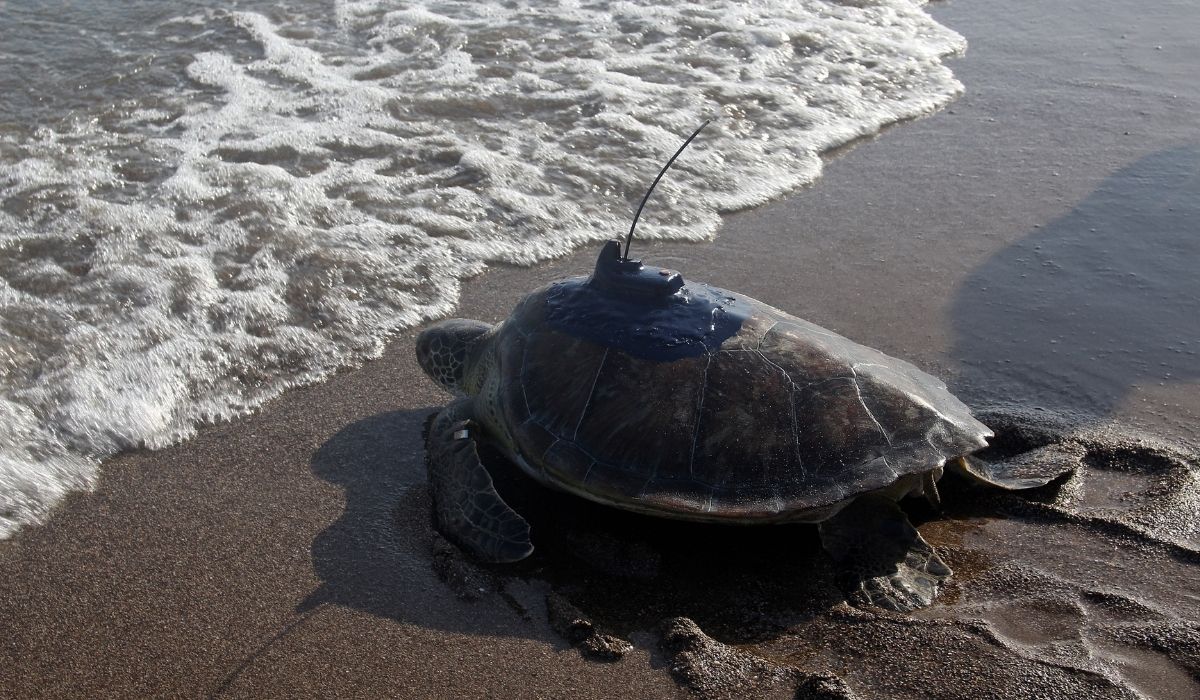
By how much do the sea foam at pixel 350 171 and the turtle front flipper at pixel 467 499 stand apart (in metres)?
0.89

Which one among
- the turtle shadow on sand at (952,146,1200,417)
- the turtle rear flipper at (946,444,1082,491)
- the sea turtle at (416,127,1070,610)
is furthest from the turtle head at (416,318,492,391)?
the turtle shadow on sand at (952,146,1200,417)

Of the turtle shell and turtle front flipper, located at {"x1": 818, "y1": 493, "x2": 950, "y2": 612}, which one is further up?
the turtle shell

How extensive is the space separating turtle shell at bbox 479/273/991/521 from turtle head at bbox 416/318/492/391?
48cm

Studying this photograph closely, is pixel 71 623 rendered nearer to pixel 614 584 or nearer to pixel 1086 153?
pixel 614 584

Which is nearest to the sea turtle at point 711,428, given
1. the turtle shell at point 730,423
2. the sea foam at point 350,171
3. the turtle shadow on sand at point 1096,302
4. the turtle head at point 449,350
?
the turtle shell at point 730,423

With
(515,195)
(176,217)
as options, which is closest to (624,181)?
(515,195)

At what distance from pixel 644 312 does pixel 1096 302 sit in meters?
2.28

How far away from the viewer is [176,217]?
4.96 m

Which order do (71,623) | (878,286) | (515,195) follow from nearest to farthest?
(71,623)
(878,286)
(515,195)

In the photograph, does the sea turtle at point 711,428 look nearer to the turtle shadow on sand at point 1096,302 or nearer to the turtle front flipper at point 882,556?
the turtle front flipper at point 882,556

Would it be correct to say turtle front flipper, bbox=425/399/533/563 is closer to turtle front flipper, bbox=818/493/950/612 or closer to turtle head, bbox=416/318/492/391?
turtle head, bbox=416/318/492/391

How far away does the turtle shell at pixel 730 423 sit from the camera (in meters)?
2.77

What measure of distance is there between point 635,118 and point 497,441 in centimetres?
354

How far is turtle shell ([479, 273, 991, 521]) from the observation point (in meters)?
2.77
